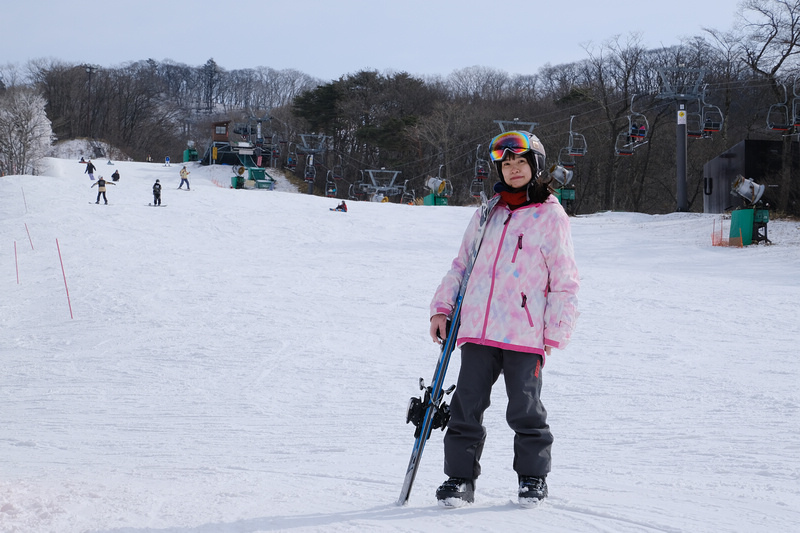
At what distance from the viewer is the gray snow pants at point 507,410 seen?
3.02 meters

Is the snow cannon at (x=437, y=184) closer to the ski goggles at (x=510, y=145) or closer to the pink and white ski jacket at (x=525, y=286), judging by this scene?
the ski goggles at (x=510, y=145)

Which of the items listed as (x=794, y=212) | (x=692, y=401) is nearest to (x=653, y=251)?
(x=794, y=212)

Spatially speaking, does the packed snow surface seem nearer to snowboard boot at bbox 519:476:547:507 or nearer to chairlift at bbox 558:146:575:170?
snowboard boot at bbox 519:476:547:507

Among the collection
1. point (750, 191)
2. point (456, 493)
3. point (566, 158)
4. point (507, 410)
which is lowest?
point (456, 493)

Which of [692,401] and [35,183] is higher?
[35,183]

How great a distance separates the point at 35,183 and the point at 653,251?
22676mm

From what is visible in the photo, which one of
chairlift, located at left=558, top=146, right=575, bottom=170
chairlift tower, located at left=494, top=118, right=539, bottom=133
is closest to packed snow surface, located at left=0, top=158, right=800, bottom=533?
chairlift tower, located at left=494, top=118, right=539, bottom=133

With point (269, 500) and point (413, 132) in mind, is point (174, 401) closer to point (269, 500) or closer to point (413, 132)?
point (269, 500)

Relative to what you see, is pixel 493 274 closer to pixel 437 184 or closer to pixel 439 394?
pixel 439 394

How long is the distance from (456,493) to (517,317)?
2.56 ft

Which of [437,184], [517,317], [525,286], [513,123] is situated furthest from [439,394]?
[437,184]

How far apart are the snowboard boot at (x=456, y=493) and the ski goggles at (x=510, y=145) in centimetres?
139

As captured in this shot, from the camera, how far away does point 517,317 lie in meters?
3.01

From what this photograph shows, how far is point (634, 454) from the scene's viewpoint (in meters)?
4.44
